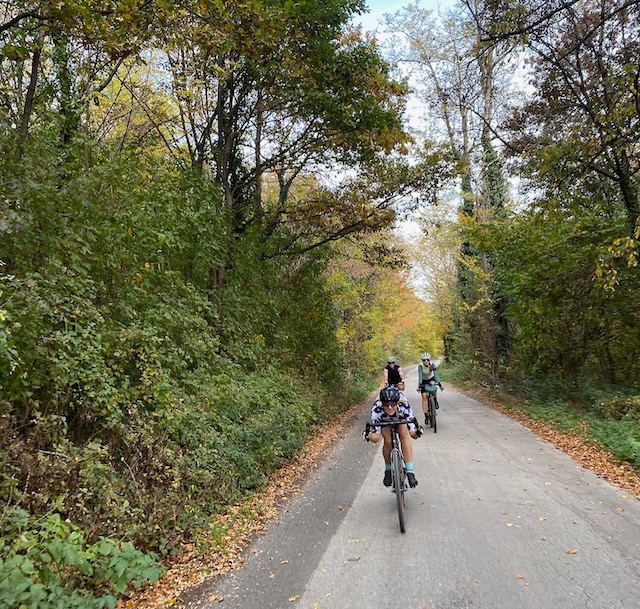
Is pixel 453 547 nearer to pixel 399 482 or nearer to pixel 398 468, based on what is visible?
pixel 399 482

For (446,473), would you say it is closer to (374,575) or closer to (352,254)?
(374,575)

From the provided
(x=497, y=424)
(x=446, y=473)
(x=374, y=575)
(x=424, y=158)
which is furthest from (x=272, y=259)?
(x=374, y=575)

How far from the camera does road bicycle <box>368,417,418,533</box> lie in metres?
4.87

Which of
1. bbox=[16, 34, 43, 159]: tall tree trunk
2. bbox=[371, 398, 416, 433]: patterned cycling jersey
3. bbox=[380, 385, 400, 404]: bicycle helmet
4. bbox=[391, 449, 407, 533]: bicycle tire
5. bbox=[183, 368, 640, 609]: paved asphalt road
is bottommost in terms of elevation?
bbox=[183, 368, 640, 609]: paved asphalt road

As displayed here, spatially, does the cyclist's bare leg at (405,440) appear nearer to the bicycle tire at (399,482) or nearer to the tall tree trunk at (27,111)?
the bicycle tire at (399,482)

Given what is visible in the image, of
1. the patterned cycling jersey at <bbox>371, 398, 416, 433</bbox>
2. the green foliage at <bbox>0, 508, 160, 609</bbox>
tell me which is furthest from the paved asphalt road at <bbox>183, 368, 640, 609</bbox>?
the patterned cycling jersey at <bbox>371, 398, 416, 433</bbox>

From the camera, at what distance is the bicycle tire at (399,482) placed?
4.84 metres

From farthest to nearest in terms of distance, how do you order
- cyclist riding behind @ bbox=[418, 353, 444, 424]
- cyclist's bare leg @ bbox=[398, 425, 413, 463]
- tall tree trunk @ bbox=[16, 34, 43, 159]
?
1. cyclist riding behind @ bbox=[418, 353, 444, 424]
2. cyclist's bare leg @ bbox=[398, 425, 413, 463]
3. tall tree trunk @ bbox=[16, 34, 43, 159]

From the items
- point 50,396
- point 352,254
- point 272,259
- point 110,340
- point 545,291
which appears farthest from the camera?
point 352,254

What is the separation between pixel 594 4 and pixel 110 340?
1250cm

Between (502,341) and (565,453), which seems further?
(502,341)

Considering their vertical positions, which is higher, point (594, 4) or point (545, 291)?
point (594, 4)

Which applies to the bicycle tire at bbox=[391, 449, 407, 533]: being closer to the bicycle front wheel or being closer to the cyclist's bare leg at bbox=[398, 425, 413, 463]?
the cyclist's bare leg at bbox=[398, 425, 413, 463]

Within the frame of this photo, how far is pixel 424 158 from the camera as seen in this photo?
516 inches
